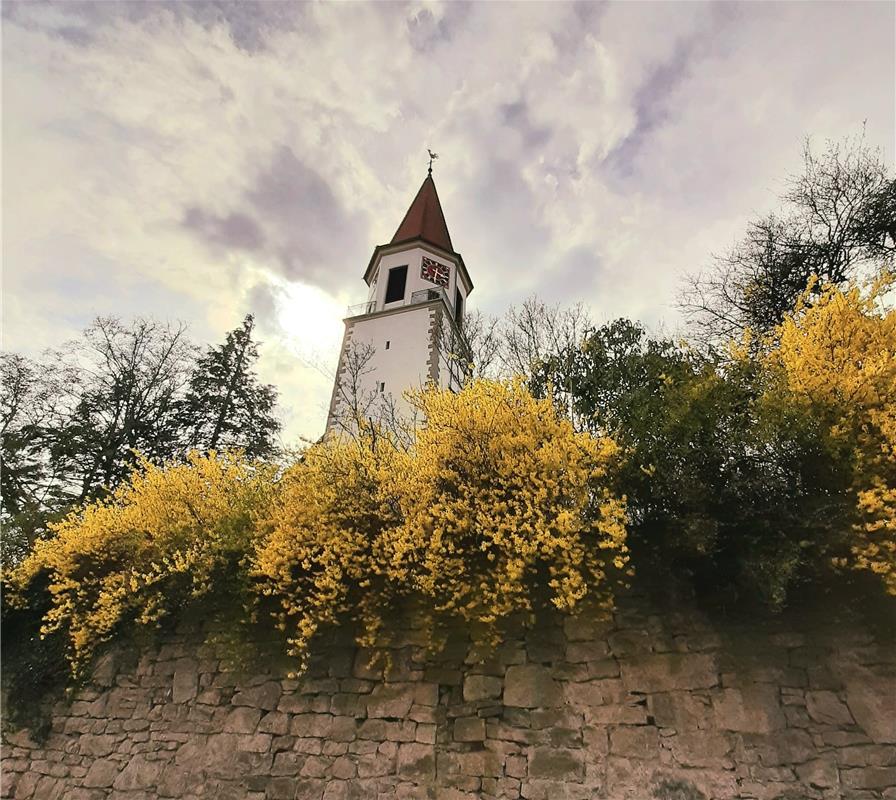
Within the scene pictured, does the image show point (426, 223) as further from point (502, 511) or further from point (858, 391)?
point (858, 391)

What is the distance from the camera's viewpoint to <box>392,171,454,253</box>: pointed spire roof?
830 inches

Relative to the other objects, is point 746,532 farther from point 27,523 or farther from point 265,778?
point 27,523

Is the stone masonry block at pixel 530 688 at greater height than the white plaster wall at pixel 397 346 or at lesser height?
lesser

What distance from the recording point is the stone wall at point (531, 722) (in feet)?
12.6

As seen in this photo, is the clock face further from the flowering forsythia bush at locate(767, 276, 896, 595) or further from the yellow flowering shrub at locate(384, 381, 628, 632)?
the flowering forsythia bush at locate(767, 276, 896, 595)

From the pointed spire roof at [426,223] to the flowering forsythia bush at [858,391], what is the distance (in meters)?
17.5

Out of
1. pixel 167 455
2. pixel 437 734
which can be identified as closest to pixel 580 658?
pixel 437 734

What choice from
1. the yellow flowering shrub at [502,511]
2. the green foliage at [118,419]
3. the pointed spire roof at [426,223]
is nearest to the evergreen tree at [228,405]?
the green foliage at [118,419]

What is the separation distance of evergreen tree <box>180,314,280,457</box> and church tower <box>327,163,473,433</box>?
9.57ft

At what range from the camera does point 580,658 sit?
4613 millimetres

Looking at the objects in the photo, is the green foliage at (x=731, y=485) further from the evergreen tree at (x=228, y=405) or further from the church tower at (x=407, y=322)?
the evergreen tree at (x=228, y=405)

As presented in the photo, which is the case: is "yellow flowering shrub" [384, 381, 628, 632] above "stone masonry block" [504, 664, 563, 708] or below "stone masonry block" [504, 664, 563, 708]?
above

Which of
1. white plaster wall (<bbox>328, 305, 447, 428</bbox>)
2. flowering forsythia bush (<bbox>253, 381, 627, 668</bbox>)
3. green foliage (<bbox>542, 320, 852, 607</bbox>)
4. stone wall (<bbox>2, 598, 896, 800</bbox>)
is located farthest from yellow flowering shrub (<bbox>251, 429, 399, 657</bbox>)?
white plaster wall (<bbox>328, 305, 447, 428</bbox>)

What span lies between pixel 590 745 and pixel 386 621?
226 centimetres
